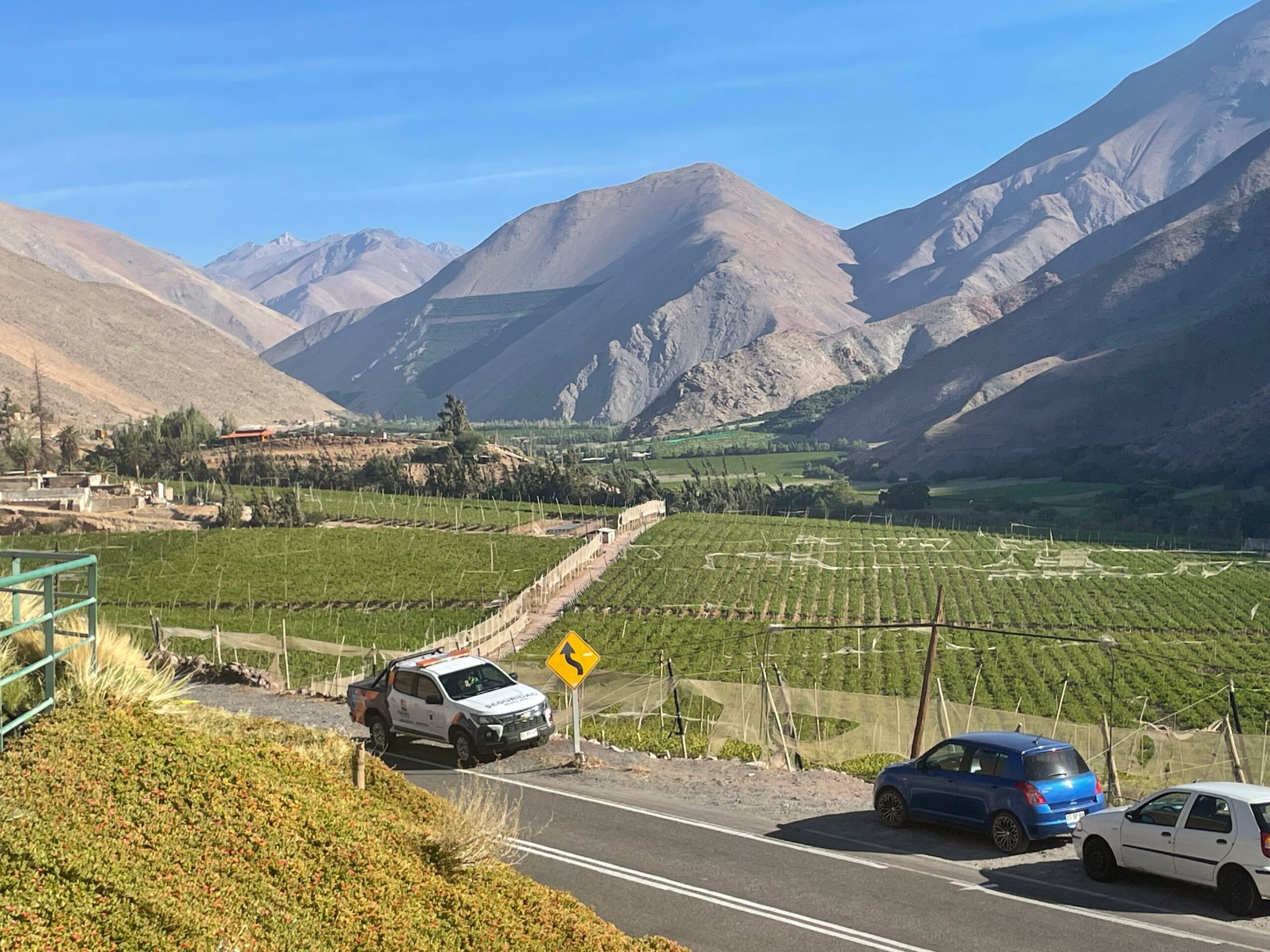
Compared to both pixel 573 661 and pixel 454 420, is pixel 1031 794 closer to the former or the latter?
→ pixel 573 661

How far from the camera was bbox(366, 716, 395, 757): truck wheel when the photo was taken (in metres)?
20.4

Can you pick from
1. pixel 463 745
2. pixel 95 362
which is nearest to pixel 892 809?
pixel 463 745

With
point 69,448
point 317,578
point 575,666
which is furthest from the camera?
point 69,448

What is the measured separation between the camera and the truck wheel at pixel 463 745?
62.9 ft

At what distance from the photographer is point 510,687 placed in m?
20.3

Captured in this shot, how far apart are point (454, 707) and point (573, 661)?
2041 millimetres

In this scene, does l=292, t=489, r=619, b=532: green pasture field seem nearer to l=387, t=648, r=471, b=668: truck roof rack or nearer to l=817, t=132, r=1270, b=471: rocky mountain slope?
l=387, t=648, r=471, b=668: truck roof rack

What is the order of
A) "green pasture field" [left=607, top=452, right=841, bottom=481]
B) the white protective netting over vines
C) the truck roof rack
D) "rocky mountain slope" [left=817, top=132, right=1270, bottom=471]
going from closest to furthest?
the truck roof rack
the white protective netting over vines
"rocky mountain slope" [left=817, top=132, right=1270, bottom=471]
"green pasture field" [left=607, top=452, right=841, bottom=481]

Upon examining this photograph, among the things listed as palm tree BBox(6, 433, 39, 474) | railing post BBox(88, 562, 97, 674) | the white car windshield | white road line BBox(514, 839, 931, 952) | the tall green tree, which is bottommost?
white road line BBox(514, 839, 931, 952)

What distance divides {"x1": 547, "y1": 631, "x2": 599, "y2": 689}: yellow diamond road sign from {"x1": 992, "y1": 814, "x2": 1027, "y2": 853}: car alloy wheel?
21.7 feet

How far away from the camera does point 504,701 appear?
19.6 meters

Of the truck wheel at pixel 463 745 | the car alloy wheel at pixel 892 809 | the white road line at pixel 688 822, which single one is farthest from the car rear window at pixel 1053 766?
the truck wheel at pixel 463 745

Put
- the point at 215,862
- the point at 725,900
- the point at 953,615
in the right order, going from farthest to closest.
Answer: the point at 953,615 < the point at 725,900 < the point at 215,862

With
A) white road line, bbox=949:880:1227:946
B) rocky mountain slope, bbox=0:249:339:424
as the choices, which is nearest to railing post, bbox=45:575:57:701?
white road line, bbox=949:880:1227:946
